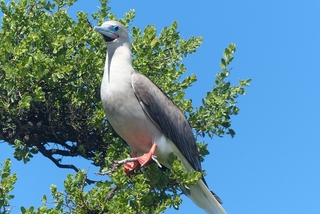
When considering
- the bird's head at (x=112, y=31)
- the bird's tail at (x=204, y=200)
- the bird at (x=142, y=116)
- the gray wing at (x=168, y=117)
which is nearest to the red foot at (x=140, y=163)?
the bird at (x=142, y=116)

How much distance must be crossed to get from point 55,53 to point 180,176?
2.14 m

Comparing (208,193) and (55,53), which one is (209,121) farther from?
(55,53)

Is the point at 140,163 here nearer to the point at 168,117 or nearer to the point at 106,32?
the point at 168,117

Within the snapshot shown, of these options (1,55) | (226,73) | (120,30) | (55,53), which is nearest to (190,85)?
(226,73)

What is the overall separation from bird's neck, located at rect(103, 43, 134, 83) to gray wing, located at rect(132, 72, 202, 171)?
0.15 m

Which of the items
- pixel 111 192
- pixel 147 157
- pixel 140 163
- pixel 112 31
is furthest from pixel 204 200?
pixel 112 31

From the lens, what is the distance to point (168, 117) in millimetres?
9133

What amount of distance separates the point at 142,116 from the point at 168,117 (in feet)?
1.30

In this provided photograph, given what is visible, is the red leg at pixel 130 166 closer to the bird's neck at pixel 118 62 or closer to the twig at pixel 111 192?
the twig at pixel 111 192

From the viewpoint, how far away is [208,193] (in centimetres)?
934

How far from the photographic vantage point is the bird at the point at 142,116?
868 cm

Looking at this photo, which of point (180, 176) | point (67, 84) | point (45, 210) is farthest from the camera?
point (67, 84)

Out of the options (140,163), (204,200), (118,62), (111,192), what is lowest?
(111,192)

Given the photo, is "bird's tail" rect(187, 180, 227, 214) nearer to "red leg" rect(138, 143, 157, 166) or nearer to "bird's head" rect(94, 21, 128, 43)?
"red leg" rect(138, 143, 157, 166)
